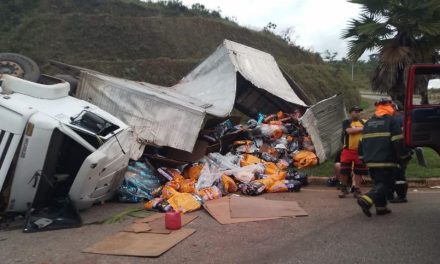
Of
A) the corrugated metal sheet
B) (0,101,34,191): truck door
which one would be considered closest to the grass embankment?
the corrugated metal sheet

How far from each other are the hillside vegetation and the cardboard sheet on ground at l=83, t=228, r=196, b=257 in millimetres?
14207

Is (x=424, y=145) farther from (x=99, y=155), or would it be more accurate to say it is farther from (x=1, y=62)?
(x=1, y=62)

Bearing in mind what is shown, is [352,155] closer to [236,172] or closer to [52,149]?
[236,172]

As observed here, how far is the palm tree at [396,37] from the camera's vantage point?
1085 cm

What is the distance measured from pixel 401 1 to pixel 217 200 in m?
7.01

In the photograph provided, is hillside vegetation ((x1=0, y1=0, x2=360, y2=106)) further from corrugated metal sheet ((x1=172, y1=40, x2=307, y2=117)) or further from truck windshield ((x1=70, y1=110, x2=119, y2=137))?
truck windshield ((x1=70, y1=110, x2=119, y2=137))

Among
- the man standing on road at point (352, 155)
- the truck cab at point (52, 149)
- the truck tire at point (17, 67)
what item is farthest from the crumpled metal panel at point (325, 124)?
the truck tire at point (17, 67)

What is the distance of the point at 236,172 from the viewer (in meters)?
8.77

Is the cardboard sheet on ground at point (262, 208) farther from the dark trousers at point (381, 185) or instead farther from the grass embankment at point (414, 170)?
the grass embankment at point (414, 170)

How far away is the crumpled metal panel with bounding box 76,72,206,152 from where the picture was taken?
9.01 meters

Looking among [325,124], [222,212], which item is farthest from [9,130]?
[325,124]

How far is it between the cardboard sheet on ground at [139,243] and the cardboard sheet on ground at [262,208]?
3.40 ft

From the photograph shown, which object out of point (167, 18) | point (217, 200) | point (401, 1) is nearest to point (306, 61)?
point (167, 18)

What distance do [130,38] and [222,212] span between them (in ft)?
62.8
